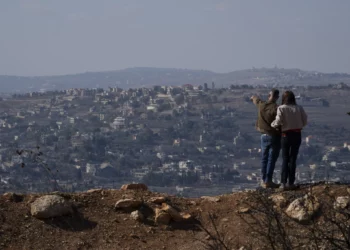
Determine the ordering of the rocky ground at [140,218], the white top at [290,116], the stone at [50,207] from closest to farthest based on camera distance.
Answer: the rocky ground at [140,218] → the stone at [50,207] → the white top at [290,116]

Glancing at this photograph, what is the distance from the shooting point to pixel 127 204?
8.32 metres

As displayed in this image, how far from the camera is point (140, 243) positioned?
7492 mm

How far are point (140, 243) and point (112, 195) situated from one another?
139cm

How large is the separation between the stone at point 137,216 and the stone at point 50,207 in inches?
28.7

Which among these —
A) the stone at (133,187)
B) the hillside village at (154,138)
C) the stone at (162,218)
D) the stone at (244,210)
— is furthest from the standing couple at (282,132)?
the hillside village at (154,138)

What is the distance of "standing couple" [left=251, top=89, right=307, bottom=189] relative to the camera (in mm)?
9039

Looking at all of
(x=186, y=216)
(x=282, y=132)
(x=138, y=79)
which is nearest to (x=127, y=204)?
(x=186, y=216)

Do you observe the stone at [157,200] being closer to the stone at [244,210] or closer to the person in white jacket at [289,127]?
the stone at [244,210]

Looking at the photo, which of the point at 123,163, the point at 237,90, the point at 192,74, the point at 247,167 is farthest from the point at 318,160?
the point at 192,74

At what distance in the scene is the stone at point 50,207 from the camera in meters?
7.90

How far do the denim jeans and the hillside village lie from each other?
10696 mm

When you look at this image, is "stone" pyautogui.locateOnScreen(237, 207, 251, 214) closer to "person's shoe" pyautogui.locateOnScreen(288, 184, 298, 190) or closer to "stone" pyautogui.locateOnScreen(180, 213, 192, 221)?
"stone" pyautogui.locateOnScreen(180, 213, 192, 221)

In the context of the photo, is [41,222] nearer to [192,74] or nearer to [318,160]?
[318,160]

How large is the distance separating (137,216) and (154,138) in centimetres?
4054
